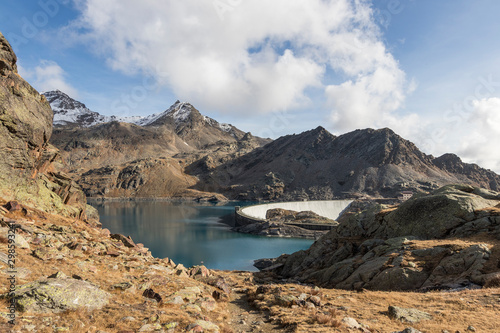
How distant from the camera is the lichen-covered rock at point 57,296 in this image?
8.62 m

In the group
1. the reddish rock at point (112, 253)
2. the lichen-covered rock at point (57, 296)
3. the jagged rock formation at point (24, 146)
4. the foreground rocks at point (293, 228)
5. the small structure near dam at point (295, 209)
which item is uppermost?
the jagged rock formation at point (24, 146)

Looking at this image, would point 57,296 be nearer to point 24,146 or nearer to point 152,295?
point 152,295

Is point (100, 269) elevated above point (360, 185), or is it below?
below

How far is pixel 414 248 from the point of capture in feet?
67.6

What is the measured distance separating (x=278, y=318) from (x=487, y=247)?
A: 594 inches

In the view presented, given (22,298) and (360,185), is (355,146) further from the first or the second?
(22,298)

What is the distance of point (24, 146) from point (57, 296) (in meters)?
20.6

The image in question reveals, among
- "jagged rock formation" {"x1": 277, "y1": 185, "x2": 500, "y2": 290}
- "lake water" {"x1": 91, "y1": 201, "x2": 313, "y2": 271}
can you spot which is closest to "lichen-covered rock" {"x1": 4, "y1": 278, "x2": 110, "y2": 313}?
"jagged rock formation" {"x1": 277, "y1": 185, "x2": 500, "y2": 290}

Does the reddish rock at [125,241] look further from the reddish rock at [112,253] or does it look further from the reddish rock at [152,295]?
the reddish rock at [152,295]

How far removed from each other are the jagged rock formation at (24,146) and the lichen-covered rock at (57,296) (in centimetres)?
1517

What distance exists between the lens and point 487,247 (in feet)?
57.0

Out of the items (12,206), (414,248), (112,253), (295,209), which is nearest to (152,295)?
(112,253)

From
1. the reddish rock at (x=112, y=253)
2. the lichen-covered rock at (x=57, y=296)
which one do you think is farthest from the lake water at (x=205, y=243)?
the lichen-covered rock at (x=57, y=296)

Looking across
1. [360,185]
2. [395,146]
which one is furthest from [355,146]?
[360,185]
